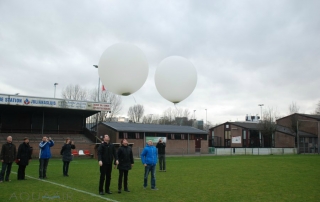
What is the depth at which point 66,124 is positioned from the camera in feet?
119

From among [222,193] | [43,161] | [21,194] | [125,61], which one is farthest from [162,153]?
[125,61]

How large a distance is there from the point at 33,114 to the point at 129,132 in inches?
431

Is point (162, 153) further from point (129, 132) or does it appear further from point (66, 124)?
point (66, 124)

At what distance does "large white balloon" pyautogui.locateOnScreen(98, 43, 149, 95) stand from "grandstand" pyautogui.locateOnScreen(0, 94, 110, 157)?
2506 centimetres

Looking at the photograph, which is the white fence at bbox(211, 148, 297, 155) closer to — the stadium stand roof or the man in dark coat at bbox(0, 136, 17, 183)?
the stadium stand roof

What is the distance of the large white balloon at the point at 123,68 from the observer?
600 cm

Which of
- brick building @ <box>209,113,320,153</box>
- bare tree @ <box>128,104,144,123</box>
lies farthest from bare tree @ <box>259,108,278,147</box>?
bare tree @ <box>128,104,144,123</box>

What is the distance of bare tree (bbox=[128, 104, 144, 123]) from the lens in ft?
228

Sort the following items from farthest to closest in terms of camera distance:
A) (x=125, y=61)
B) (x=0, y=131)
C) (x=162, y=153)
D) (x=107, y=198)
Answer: (x=0, y=131) < (x=162, y=153) < (x=107, y=198) < (x=125, y=61)

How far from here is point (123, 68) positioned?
236 inches

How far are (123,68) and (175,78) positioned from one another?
129cm

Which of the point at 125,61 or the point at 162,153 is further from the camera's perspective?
the point at 162,153

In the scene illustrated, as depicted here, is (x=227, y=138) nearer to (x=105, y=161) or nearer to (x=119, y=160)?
(x=119, y=160)

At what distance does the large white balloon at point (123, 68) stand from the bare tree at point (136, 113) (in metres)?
63.3
